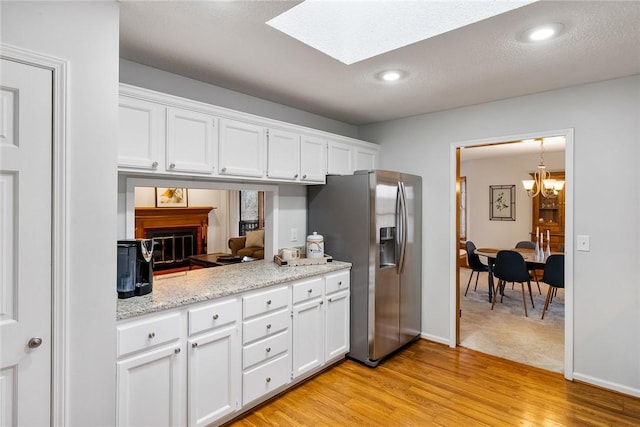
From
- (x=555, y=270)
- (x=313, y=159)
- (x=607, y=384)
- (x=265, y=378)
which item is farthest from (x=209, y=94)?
(x=555, y=270)

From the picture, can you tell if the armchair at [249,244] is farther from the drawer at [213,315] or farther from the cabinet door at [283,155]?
the drawer at [213,315]

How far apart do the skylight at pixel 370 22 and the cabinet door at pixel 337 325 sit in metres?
1.92

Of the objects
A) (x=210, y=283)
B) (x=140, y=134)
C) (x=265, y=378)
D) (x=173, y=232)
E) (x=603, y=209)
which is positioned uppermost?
(x=140, y=134)

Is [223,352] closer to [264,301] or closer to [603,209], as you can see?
[264,301]

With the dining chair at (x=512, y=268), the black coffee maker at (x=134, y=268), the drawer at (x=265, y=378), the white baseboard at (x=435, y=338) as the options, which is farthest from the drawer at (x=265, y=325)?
the dining chair at (x=512, y=268)

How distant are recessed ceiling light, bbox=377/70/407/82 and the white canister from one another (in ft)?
4.77

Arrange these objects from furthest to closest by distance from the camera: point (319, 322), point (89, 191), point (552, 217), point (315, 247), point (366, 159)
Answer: point (552, 217) < point (366, 159) < point (315, 247) < point (319, 322) < point (89, 191)

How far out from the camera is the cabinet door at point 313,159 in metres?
3.15

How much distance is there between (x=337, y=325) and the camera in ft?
10.2

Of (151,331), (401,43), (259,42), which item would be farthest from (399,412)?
(259,42)

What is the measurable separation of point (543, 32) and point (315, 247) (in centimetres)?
223

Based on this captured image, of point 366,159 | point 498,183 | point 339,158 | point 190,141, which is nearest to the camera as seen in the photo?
point 190,141

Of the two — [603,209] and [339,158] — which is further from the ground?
[339,158]

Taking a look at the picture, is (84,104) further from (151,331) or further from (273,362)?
(273,362)
